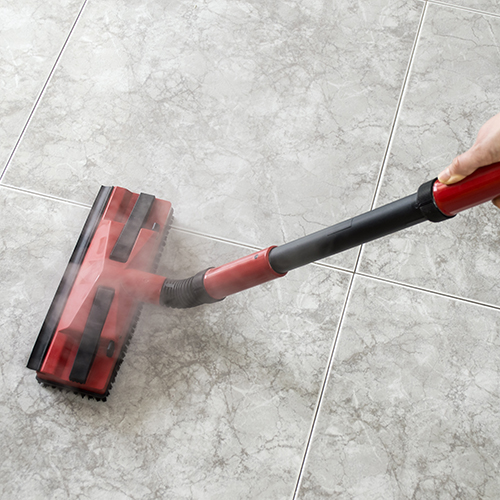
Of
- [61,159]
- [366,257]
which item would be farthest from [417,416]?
[61,159]

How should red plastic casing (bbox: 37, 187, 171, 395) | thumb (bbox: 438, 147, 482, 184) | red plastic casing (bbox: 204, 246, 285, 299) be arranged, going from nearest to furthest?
thumb (bbox: 438, 147, 482, 184) → red plastic casing (bbox: 204, 246, 285, 299) → red plastic casing (bbox: 37, 187, 171, 395)

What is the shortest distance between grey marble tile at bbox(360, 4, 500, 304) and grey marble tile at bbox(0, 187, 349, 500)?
0.16m

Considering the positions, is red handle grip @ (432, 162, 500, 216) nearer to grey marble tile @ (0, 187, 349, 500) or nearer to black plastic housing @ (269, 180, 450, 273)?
black plastic housing @ (269, 180, 450, 273)

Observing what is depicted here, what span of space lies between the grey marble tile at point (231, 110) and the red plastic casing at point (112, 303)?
7.5 inches

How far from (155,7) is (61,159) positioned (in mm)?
467

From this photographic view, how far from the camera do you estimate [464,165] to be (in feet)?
1.93

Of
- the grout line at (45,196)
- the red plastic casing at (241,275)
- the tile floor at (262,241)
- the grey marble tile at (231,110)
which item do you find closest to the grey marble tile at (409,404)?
the tile floor at (262,241)

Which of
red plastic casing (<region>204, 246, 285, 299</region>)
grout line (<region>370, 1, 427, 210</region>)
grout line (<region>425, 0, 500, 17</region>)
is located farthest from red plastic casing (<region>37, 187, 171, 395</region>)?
grout line (<region>425, 0, 500, 17</region>)

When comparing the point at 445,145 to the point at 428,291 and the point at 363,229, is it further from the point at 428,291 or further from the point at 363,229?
the point at 363,229

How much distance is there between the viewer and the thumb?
586mm

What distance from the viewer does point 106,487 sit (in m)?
0.95

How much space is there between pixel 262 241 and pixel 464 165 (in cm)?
57

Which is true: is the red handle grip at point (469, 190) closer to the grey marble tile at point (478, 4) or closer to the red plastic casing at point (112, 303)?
the red plastic casing at point (112, 303)

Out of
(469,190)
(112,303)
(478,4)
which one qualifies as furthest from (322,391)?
(478,4)
